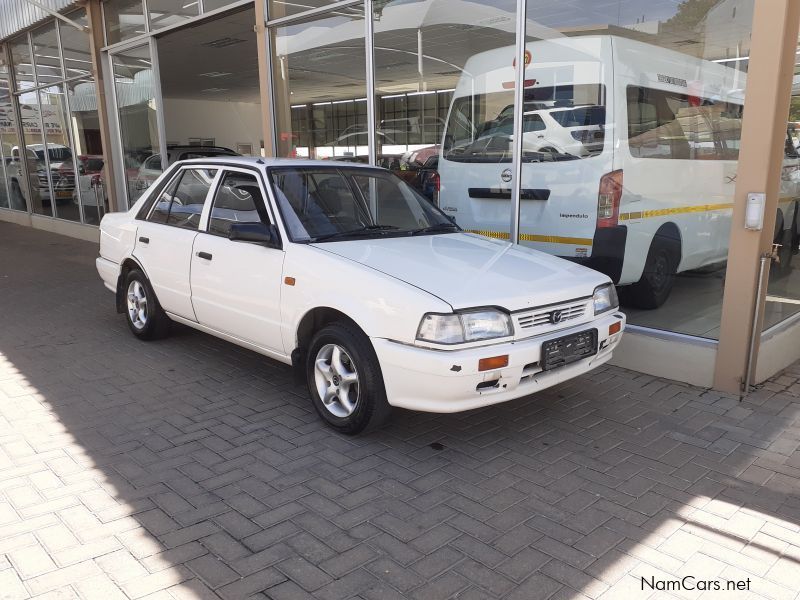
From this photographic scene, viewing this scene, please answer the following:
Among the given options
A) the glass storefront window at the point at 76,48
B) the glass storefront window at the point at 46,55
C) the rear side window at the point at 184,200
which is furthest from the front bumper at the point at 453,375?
the glass storefront window at the point at 46,55

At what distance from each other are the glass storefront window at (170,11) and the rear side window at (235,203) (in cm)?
616

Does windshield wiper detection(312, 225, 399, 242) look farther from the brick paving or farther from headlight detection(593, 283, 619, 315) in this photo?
headlight detection(593, 283, 619, 315)

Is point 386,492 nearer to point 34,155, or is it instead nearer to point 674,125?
point 674,125

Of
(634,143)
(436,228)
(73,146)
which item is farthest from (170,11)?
(634,143)

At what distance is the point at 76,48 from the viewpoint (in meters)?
Answer: 12.8

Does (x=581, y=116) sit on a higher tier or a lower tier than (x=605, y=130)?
higher

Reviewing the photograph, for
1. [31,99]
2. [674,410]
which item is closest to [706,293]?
[674,410]

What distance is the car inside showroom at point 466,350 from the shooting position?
2.85 metres

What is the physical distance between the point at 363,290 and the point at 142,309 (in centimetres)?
322

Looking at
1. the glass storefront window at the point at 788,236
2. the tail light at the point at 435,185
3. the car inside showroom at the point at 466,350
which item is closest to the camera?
Result: the car inside showroom at the point at 466,350

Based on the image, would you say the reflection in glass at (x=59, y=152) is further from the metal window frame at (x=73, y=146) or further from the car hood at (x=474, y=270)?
the car hood at (x=474, y=270)

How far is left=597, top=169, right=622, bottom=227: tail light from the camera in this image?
18.0 ft

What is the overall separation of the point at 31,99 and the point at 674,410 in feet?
52.4

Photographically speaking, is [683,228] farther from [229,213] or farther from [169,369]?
[169,369]
